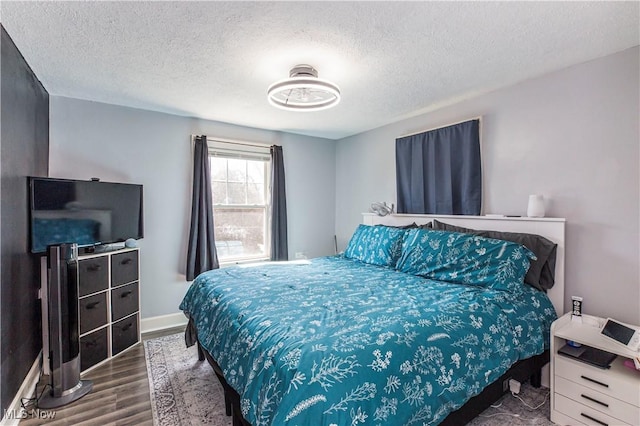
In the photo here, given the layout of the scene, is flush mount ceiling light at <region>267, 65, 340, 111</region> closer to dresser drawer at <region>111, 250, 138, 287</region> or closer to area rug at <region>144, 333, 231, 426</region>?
dresser drawer at <region>111, 250, 138, 287</region>

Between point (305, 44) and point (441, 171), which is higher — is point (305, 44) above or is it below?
above

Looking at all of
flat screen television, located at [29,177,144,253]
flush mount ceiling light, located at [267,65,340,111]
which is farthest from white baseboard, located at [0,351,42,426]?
flush mount ceiling light, located at [267,65,340,111]

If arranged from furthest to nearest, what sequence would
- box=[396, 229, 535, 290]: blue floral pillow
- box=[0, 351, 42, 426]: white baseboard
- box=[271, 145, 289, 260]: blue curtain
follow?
box=[271, 145, 289, 260]: blue curtain, box=[396, 229, 535, 290]: blue floral pillow, box=[0, 351, 42, 426]: white baseboard

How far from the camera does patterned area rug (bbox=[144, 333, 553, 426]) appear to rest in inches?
75.1

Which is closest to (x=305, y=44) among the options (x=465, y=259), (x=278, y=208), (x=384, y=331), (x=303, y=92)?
(x=303, y=92)

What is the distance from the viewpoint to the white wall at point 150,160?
2998 mm

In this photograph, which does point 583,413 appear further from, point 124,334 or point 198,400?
point 124,334

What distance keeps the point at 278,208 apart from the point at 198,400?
97.9 inches

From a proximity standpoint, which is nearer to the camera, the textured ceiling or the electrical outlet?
the textured ceiling

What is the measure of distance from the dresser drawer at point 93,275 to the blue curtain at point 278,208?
1.94 meters

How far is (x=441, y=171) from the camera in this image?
3244 millimetres

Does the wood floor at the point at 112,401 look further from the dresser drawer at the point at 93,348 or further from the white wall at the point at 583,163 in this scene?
the white wall at the point at 583,163

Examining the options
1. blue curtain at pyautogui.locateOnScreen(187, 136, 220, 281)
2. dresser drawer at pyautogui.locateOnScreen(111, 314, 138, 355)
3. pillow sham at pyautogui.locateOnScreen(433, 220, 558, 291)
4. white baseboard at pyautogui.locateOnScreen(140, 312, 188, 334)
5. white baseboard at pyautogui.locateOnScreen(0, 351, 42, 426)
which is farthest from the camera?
blue curtain at pyautogui.locateOnScreen(187, 136, 220, 281)

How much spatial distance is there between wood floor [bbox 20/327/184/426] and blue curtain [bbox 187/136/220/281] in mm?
1151
